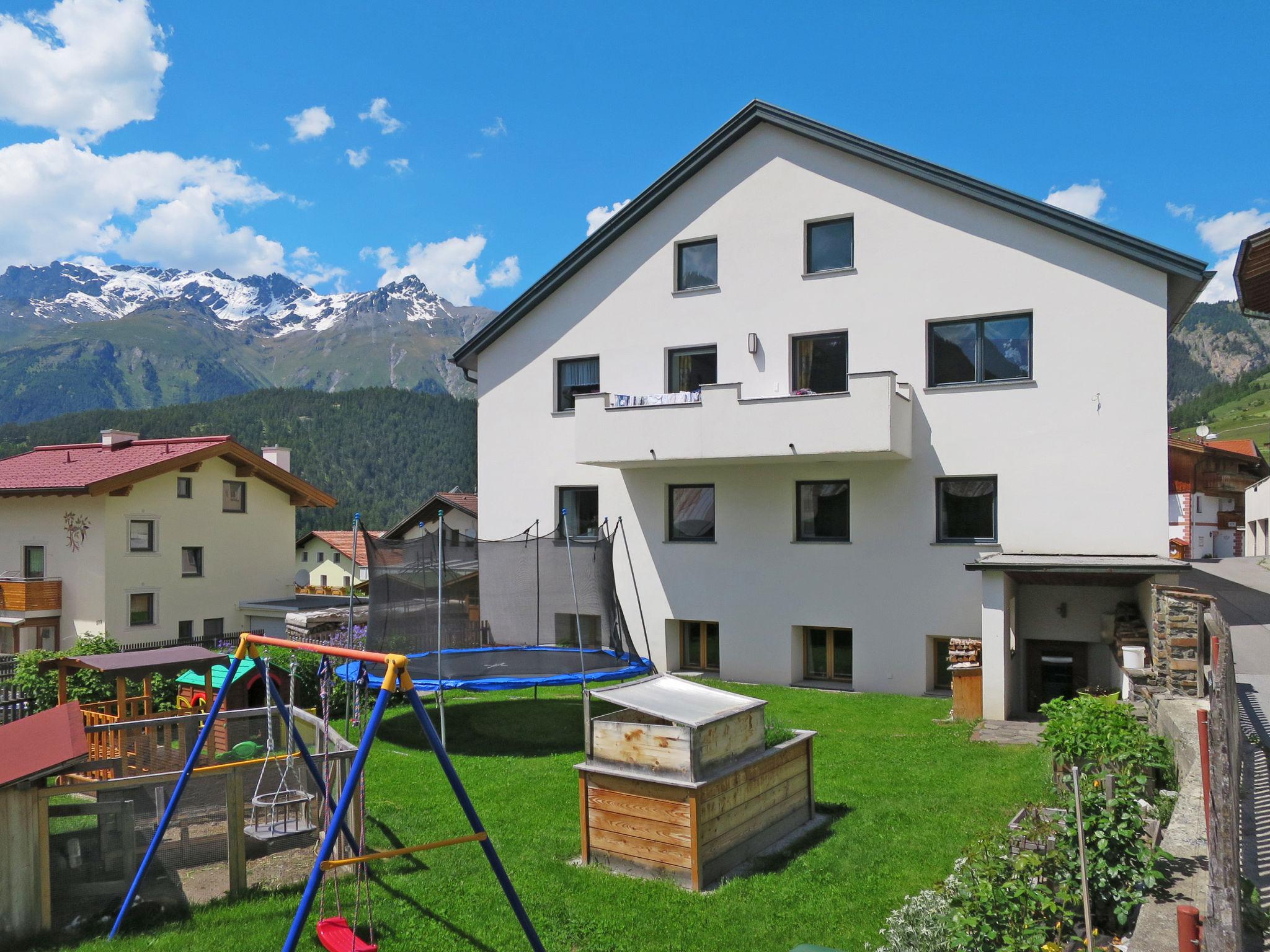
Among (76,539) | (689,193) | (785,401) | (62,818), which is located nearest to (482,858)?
(62,818)

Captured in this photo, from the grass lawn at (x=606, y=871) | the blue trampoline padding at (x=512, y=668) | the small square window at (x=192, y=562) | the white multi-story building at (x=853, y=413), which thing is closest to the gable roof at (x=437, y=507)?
the small square window at (x=192, y=562)

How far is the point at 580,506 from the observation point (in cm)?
1992

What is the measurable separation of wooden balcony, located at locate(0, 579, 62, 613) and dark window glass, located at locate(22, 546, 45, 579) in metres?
1.02

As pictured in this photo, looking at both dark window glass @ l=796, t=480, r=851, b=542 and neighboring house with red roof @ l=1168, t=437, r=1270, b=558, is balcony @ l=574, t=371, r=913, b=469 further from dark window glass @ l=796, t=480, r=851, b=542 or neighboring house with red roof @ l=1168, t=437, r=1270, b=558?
neighboring house with red roof @ l=1168, t=437, r=1270, b=558

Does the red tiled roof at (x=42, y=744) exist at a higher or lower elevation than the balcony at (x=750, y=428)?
lower

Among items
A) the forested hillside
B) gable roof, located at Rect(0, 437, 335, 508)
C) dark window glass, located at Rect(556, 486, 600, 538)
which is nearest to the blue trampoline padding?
dark window glass, located at Rect(556, 486, 600, 538)

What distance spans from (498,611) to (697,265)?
8319mm

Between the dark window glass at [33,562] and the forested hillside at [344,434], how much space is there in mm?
67533

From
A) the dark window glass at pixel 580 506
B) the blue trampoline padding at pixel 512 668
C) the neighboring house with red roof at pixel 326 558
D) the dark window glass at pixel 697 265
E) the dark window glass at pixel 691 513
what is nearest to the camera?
the blue trampoline padding at pixel 512 668

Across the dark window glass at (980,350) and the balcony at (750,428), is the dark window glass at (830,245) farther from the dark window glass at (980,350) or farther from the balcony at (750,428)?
the balcony at (750,428)

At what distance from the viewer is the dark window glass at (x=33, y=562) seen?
93.9 feet

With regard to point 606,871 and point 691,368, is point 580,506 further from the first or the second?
point 606,871

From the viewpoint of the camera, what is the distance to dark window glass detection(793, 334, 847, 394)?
1734 cm

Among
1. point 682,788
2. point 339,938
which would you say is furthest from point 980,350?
point 339,938
